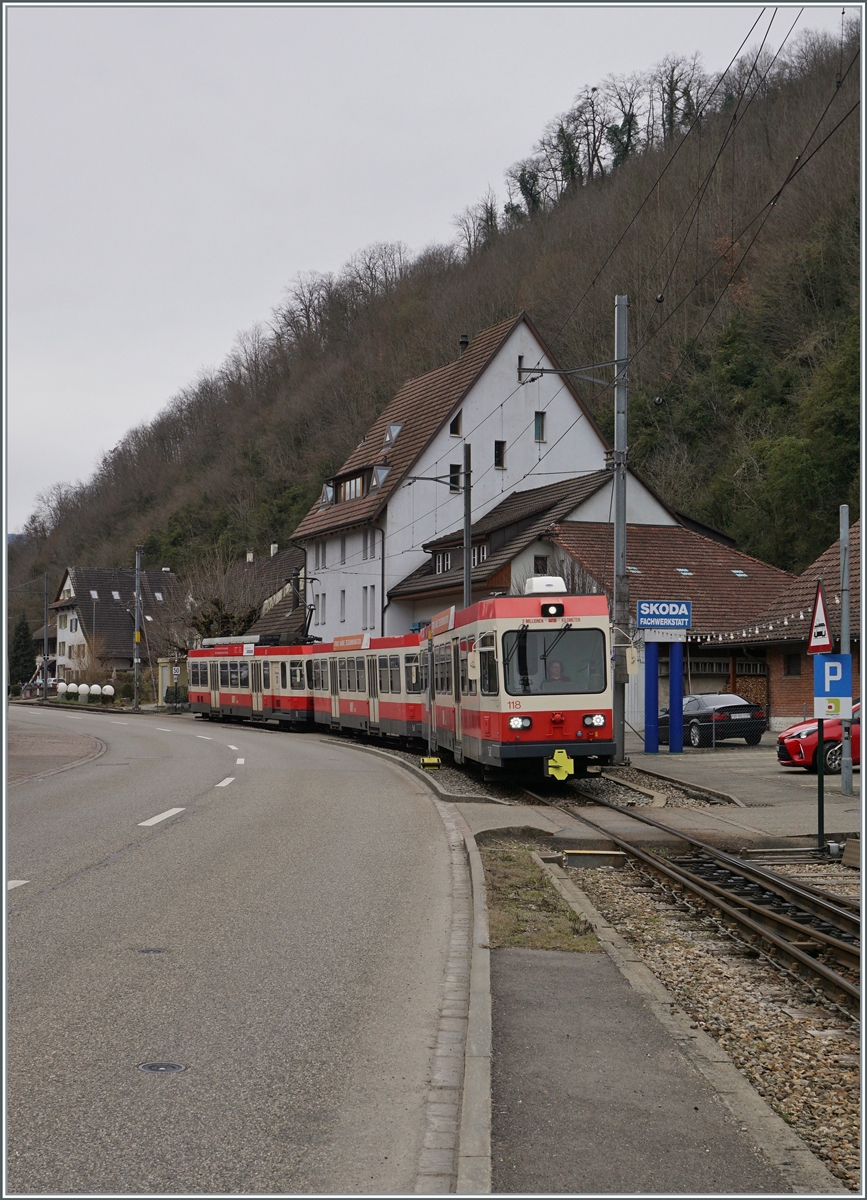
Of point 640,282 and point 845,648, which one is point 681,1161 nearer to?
point 845,648

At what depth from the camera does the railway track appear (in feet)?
30.4

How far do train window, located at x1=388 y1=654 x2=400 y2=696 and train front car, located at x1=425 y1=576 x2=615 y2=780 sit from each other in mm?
11839

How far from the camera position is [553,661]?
21516 mm

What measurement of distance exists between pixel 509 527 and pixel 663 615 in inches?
857

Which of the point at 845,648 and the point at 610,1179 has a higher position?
the point at 845,648

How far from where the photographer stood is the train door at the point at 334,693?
1667 inches

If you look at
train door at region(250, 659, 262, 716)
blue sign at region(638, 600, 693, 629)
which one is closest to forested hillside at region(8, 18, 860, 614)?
blue sign at region(638, 600, 693, 629)

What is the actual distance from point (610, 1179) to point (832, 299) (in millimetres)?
46591

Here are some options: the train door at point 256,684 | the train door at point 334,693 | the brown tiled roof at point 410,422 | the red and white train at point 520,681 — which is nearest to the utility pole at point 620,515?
the red and white train at point 520,681

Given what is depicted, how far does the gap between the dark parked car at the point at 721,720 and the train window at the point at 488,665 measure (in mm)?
12878

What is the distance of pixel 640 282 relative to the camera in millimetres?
57188

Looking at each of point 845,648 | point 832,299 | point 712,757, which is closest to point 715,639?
point 712,757

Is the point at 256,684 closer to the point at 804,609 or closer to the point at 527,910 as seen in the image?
the point at 804,609

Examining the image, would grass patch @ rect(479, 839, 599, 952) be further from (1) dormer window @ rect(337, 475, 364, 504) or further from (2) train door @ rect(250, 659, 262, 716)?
(1) dormer window @ rect(337, 475, 364, 504)
